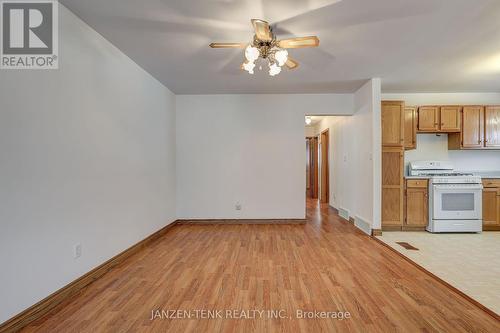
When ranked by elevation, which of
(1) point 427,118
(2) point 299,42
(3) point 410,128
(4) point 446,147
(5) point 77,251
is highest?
(2) point 299,42

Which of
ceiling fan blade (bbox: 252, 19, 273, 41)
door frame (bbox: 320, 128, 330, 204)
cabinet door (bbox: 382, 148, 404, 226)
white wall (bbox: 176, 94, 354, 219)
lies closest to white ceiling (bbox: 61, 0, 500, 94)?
ceiling fan blade (bbox: 252, 19, 273, 41)

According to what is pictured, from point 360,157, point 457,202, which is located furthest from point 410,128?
point 457,202

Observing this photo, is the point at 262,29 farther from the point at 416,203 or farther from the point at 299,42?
the point at 416,203

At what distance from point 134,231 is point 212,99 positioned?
2850 millimetres

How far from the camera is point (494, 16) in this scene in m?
2.31

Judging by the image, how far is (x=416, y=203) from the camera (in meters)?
4.19

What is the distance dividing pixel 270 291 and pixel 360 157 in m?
3.13

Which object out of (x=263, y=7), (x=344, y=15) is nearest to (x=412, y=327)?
(x=344, y=15)

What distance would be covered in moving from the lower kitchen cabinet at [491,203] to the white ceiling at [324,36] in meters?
1.74

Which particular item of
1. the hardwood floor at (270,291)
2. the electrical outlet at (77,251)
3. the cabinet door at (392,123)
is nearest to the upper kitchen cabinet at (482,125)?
the cabinet door at (392,123)

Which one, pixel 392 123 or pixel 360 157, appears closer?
pixel 392 123

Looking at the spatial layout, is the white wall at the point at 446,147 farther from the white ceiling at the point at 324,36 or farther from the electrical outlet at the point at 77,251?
the electrical outlet at the point at 77,251

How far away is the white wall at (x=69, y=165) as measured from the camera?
1.73m

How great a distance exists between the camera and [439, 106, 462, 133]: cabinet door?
14.3ft
